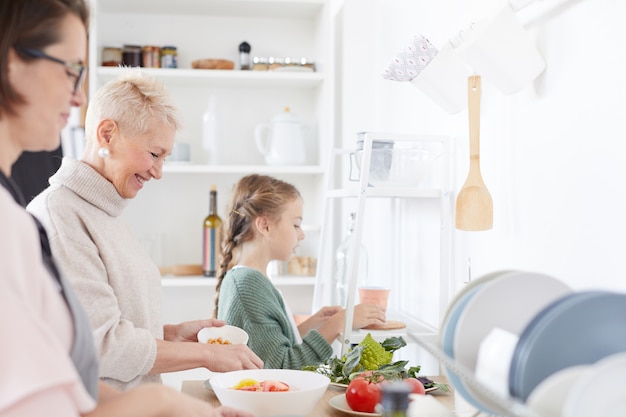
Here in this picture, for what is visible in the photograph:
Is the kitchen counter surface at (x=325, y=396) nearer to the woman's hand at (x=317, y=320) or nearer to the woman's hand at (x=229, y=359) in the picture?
the woman's hand at (x=229, y=359)

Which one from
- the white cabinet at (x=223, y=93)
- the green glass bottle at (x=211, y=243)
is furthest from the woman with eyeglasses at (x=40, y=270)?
the white cabinet at (x=223, y=93)

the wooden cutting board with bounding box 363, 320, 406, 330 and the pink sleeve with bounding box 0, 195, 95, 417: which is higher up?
the pink sleeve with bounding box 0, 195, 95, 417

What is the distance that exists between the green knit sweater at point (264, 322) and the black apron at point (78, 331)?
3.71 ft

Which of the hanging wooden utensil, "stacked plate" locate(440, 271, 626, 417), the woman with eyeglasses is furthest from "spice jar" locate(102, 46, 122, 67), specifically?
"stacked plate" locate(440, 271, 626, 417)

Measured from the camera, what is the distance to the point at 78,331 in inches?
36.4

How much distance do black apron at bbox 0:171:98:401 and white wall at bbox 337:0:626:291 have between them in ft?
2.95

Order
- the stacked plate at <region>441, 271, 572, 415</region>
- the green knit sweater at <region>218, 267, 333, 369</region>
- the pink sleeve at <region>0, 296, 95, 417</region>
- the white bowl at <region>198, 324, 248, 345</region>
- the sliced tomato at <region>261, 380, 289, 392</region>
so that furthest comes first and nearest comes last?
1. the green knit sweater at <region>218, 267, 333, 369</region>
2. the white bowl at <region>198, 324, 248, 345</region>
3. the sliced tomato at <region>261, 380, 289, 392</region>
4. the stacked plate at <region>441, 271, 572, 415</region>
5. the pink sleeve at <region>0, 296, 95, 417</region>

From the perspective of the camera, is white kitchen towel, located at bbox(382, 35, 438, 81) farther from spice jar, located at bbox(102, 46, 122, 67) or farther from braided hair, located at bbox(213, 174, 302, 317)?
spice jar, located at bbox(102, 46, 122, 67)

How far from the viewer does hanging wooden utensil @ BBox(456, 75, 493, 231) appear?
1900mm

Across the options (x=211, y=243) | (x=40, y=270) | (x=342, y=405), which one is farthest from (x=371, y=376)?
(x=211, y=243)

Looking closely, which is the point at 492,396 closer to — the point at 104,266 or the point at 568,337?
the point at 568,337

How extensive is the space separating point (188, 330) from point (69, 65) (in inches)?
44.2

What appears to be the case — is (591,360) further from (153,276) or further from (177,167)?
(177,167)

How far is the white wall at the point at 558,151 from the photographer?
4.61 feet
